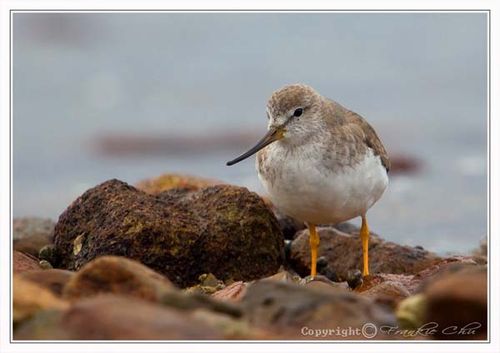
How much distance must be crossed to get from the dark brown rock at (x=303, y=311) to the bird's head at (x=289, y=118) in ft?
9.53

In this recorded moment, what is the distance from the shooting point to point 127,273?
633cm

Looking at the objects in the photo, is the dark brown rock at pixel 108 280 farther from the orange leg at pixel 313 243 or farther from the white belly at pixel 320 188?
the orange leg at pixel 313 243

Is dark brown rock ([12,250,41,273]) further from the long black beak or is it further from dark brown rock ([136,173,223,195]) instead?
dark brown rock ([136,173,223,195])

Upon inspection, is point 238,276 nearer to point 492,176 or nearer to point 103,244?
point 103,244

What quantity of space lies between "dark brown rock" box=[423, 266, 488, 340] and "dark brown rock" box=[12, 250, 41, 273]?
3310mm

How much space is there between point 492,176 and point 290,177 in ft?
6.70

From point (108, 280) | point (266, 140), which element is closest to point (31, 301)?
point (108, 280)

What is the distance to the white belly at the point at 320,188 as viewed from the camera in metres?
8.81

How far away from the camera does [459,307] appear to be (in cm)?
573

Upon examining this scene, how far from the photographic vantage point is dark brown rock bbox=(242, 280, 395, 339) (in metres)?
5.88

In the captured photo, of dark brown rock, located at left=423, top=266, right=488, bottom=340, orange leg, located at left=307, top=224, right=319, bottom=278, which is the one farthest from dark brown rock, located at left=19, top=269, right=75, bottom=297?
orange leg, located at left=307, top=224, right=319, bottom=278

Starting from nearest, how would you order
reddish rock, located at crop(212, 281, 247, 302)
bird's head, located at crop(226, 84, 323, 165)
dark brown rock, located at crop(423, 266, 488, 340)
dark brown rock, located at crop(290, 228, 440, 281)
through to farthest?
dark brown rock, located at crop(423, 266, 488, 340) < reddish rock, located at crop(212, 281, 247, 302) < bird's head, located at crop(226, 84, 323, 165) < dark brown rock, located at crop(290, 228, 440, 281)

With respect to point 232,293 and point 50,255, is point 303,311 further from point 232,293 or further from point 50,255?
point 50,255

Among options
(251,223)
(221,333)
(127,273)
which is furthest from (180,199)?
(221,333)
